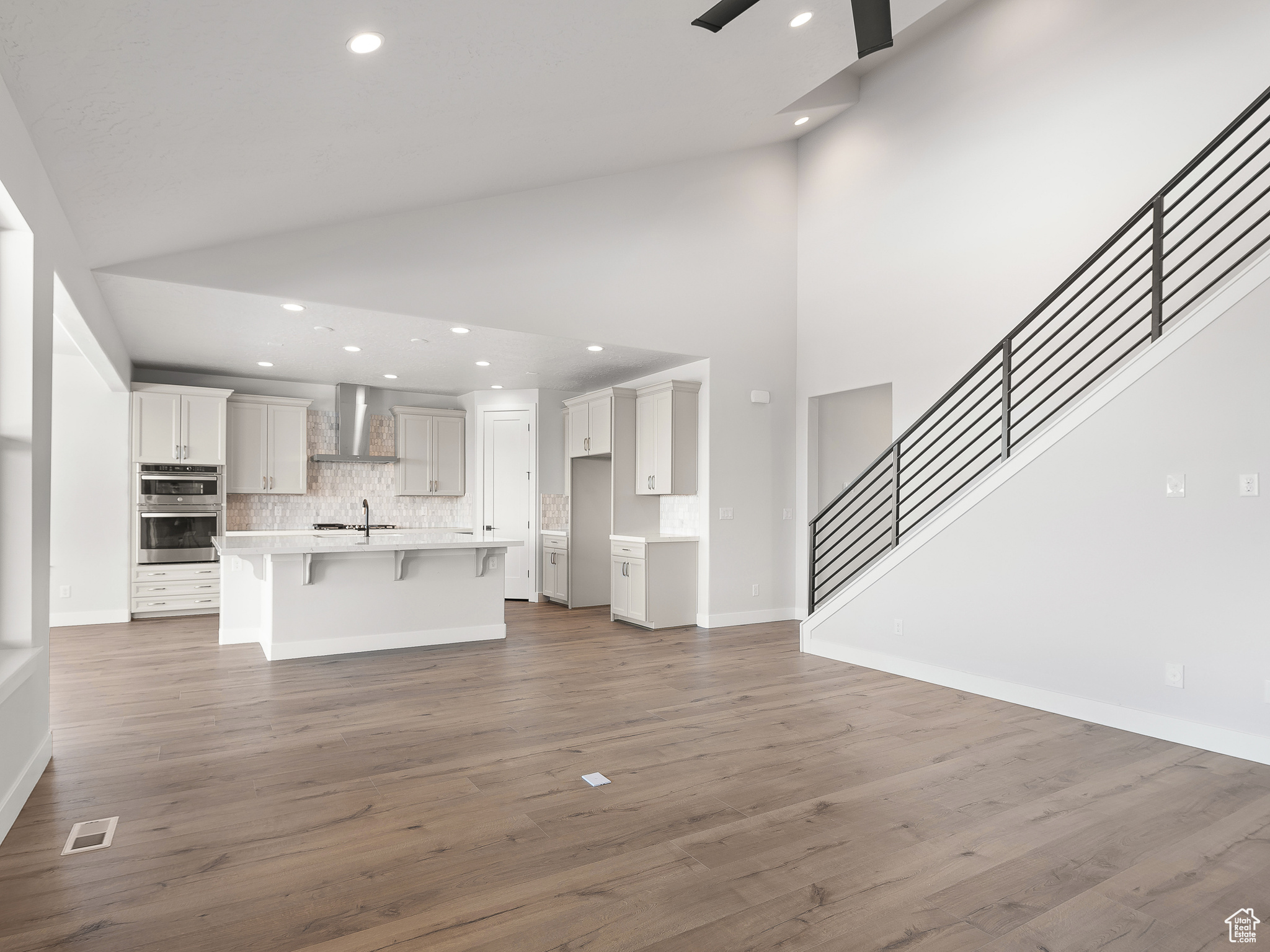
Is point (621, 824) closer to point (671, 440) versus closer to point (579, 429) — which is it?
point (671, 440)

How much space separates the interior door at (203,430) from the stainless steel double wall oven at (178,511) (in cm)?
14

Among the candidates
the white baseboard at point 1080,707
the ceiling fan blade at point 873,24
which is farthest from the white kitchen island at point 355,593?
the ceiling fan blade at point 873,24

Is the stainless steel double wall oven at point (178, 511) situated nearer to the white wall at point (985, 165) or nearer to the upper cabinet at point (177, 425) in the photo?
the upper cabinet at point (177, 425)

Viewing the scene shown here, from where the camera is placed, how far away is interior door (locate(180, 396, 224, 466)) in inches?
303

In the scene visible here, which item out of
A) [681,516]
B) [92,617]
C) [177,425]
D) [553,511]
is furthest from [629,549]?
[92,617]

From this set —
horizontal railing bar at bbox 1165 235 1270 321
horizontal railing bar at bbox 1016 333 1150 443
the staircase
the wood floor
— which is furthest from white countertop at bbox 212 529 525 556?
horizontal railing bar at bbox 1165 235 1270 321

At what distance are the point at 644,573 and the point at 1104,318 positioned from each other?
4.19 metres

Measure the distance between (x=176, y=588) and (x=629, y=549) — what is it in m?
4.75

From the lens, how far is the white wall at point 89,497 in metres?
7.27

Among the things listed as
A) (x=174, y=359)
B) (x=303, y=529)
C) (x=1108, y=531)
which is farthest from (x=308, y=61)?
(x=303, y=529)

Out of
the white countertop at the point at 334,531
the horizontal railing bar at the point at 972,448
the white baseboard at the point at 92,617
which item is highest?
the horizontal railing bar at the point at 972,448

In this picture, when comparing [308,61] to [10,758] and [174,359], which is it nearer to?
[10,758]

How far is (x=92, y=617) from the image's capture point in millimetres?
7336

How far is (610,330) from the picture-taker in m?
6.48
